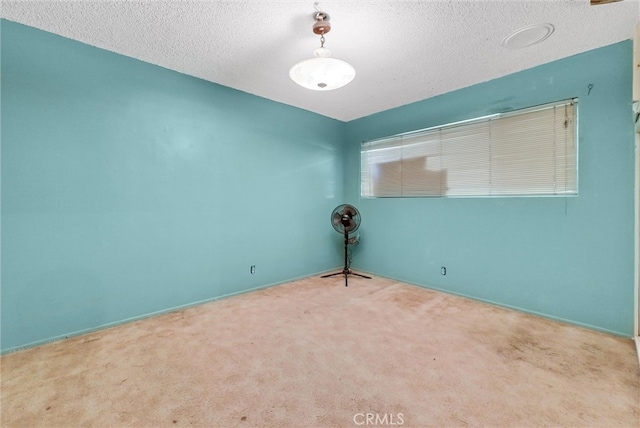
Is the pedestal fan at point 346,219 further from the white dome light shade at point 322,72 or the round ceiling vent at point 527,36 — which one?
the round ceiling vent at point 527,36

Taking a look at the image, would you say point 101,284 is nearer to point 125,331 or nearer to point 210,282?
point 125,331

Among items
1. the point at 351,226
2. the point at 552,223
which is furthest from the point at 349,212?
the point at 552,223

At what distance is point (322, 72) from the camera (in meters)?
1.92

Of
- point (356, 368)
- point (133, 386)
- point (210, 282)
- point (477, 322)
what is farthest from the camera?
point (210, 282)

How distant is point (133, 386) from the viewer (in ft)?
5.62

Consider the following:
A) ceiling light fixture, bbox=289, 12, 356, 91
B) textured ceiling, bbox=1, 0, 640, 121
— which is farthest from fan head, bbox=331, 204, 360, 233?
ceiling light fixture, bbox=289, 12, 356, 91

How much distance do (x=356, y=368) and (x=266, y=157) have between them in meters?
2.77

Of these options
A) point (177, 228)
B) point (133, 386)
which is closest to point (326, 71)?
point (177, 228)

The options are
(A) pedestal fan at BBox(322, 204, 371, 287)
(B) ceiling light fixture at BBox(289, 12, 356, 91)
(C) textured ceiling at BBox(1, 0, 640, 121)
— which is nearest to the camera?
(B) ceiling light fixture at BBox(289, 12, 356, 91)

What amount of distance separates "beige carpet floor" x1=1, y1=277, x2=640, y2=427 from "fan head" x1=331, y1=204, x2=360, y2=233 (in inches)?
60.9

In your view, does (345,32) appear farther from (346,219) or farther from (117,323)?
(117,323)

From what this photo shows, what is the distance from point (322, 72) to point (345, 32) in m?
0.61

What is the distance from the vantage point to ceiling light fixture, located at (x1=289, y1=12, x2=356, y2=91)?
182 centimetres

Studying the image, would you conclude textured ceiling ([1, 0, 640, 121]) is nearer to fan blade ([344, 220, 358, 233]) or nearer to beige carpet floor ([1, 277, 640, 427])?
fan blade ([344, 220, 358, 233])
